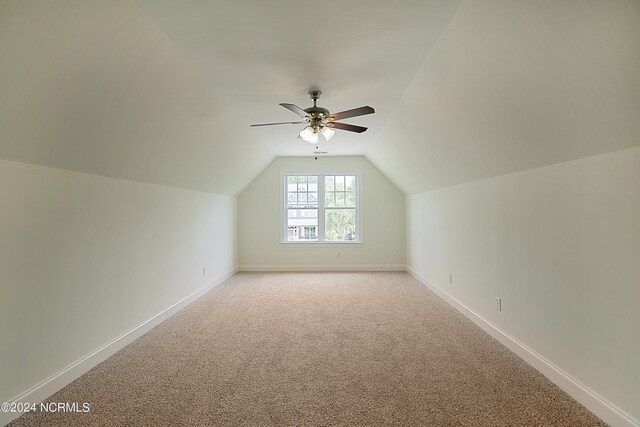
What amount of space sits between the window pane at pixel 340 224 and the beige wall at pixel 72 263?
338 centimetres

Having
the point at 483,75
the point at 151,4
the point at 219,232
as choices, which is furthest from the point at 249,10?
the point at 219,232

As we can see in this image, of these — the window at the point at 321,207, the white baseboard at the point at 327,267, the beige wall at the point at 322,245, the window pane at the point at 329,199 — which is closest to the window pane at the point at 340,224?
the window at the point at 321,207

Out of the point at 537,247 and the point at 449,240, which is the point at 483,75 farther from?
the point at 449,240

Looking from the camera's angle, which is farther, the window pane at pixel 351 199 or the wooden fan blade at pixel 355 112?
the window pane at pixel 351 199

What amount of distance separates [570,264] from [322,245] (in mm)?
4595

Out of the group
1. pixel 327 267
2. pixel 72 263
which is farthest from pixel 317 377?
pixel 327 267

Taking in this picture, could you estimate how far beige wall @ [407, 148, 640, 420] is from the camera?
162 cm

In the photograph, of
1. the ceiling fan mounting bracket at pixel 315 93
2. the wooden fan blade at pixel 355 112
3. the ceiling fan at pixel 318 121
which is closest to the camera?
the wooden fan blade at pixel 355 112

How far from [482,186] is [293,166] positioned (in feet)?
13.2

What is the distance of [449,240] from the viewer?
4.06 meters

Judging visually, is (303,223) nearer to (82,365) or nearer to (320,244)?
(320,244)

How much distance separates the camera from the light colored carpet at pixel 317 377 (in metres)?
1.78

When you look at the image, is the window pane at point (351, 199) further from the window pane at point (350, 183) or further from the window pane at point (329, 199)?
the window pane at point (329, 199)

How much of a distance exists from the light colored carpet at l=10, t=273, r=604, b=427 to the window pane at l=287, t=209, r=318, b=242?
2838 millimetres
